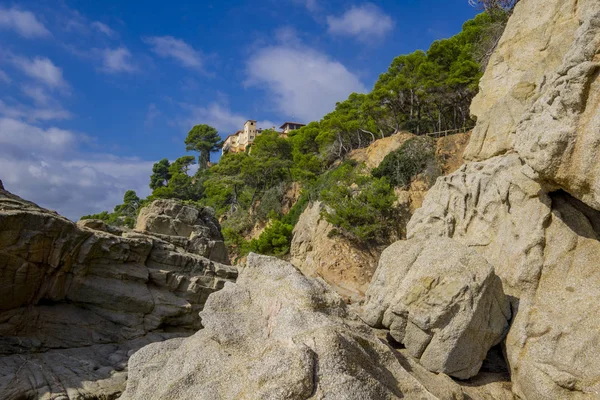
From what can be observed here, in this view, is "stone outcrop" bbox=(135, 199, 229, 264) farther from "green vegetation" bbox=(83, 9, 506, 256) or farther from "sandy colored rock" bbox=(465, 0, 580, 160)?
"sandy colored rock" bbox=(465, 0, 580, 160)

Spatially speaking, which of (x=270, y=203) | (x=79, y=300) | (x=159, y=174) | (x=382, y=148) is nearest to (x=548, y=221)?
Result: (x=79, y=300)

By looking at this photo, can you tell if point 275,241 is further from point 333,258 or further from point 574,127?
point 574,127

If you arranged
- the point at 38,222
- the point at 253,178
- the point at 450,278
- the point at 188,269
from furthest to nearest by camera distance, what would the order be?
the point at 253,178
the point at 188,269
the point at 38,222
the point at 450,278

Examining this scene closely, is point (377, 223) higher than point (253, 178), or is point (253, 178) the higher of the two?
point (253, 178)

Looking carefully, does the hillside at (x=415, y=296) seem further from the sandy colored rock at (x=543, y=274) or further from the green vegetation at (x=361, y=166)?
the green vegetation at (x=361, y=166)

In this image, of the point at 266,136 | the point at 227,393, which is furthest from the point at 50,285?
the point at 266,136

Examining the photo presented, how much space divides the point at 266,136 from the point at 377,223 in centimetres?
2897

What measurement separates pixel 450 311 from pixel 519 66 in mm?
7922

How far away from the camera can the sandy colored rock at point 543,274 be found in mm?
6504

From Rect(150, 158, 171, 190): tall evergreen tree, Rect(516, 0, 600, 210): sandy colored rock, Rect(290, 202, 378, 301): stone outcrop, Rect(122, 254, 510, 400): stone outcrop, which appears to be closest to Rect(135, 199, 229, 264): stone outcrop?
Rect(290, 202, 378, 301): stone outcrop

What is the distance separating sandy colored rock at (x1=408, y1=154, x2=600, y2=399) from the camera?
21.3 ft

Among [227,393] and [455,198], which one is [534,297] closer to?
[455,198]

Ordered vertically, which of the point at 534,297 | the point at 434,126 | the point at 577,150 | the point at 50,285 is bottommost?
A: the point at 50,285

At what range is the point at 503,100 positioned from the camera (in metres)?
11.0
